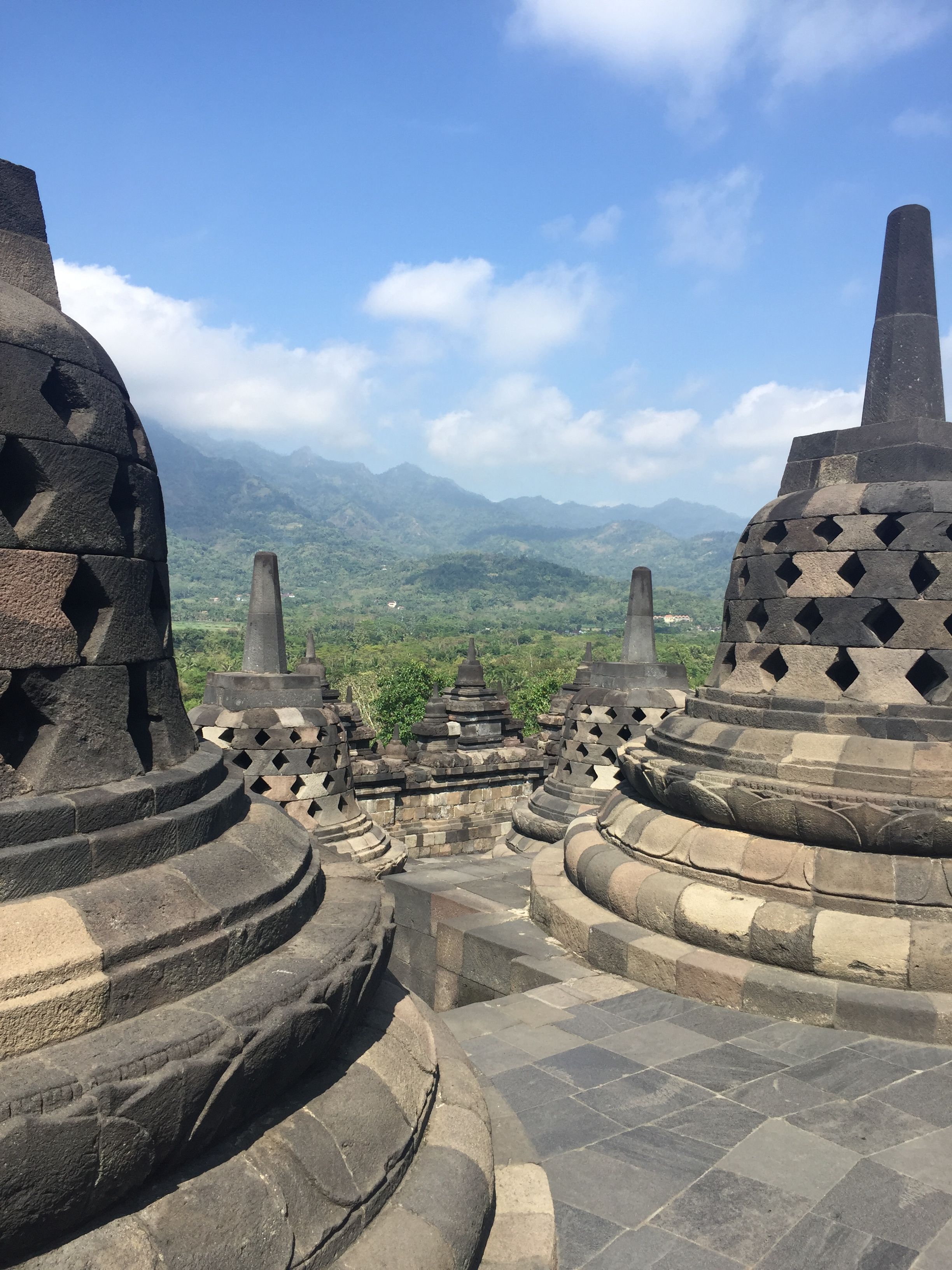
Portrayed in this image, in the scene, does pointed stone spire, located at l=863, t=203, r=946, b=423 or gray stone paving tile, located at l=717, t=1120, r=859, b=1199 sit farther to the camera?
pointed stone spire, located at l=863, t=203, r=946, b=423

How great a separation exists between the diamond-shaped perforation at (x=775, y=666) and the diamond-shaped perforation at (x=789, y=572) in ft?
1.38

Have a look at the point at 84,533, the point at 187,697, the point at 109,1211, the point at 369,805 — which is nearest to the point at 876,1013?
the point at 109,1211

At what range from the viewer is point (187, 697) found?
1576 inches

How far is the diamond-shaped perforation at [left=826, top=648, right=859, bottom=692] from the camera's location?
494cm

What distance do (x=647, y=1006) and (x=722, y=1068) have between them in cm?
67

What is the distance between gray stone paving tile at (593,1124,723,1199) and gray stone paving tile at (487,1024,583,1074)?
2.16 ft

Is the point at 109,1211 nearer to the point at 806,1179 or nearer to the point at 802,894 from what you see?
the point at 806,1179

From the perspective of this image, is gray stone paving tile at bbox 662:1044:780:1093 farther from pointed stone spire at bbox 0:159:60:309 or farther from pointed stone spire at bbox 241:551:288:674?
pointed stone spire at bbox 241:551:288:674

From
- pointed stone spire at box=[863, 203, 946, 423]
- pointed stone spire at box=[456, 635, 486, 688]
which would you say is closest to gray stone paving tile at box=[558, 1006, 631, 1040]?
pointed stone spire at box=[863, 203, 946, 423]

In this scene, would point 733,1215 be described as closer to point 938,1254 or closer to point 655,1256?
point 655,1256

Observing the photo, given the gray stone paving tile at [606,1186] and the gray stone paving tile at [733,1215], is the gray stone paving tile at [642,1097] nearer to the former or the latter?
the gray stone paving tile at [606,1186]

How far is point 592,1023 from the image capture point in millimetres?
3998

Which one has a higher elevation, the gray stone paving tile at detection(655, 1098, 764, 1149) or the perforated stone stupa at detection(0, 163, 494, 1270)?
the perforated stone stupa at detection(0, 163, 494, 1270)

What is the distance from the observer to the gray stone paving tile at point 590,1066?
3.47 metres
